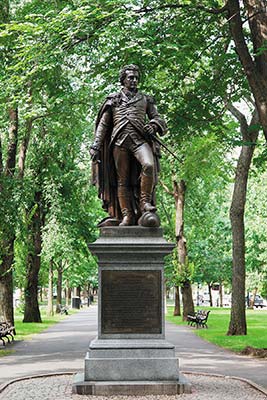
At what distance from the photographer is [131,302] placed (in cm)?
1060

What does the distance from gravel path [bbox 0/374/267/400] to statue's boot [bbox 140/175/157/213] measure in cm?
296

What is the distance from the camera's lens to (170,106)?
19.2 meters

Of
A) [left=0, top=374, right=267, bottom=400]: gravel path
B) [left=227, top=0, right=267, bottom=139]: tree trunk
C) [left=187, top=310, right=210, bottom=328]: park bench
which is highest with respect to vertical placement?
[left=227, top=0, right=267, bottom=139]: tree trunk

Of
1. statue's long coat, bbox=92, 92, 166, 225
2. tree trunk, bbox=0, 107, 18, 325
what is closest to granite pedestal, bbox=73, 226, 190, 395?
statue's long coat, bbox=92, 92, 166, 225

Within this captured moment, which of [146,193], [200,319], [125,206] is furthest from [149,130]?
[200,319]

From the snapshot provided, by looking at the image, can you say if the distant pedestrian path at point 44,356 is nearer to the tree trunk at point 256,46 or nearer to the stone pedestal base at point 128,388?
the stone pedestal base at point 128,388

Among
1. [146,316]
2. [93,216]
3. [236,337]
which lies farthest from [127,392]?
[93,216]

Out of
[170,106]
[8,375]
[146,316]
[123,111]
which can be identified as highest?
[170,106]

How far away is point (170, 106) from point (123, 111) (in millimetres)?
7975

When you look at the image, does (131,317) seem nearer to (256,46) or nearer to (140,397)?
(140,397)

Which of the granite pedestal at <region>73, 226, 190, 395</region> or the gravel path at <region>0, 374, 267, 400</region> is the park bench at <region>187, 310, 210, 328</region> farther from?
the granite pedestal at <region>73, 226, 190, 395</region>

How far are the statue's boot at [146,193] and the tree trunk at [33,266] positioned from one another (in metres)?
22.7

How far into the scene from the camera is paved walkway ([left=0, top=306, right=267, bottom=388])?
13.7 meters

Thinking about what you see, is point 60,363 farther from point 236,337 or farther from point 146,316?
point 236,337
